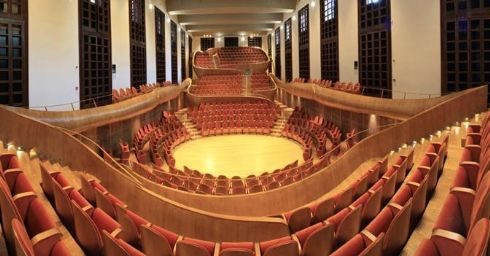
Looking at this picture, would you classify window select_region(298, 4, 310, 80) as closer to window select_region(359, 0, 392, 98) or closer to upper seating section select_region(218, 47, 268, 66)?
window select_region(359, 0, 392, 98)

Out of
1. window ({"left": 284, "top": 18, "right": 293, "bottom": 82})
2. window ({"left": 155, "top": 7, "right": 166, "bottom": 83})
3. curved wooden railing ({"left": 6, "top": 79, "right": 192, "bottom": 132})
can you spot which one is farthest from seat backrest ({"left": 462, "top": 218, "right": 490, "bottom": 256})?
window ({"left": 284, "top": 18, "right": 293, "bottom": 82})

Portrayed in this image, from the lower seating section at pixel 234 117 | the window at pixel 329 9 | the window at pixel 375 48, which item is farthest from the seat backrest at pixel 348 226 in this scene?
the window at pixel 329 9

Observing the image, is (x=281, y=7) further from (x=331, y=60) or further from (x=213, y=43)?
(x=213, y=43)

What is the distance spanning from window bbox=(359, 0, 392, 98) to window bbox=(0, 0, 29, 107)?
384 cm

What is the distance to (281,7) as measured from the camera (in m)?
7.67

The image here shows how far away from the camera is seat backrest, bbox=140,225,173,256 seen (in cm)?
113

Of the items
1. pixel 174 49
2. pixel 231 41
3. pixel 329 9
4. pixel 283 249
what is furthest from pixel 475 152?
pixel 231 41

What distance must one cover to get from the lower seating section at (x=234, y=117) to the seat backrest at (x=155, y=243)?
450cm

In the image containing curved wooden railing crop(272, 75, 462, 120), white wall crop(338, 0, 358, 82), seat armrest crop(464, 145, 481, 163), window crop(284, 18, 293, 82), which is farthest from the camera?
window crop(284, 18, 293, 82)

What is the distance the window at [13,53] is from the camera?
284 centimetres

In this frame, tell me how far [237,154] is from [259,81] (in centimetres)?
422

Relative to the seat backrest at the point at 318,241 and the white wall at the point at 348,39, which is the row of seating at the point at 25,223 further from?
the white wall at the point at 348,39

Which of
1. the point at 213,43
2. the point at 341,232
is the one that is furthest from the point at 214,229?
the point at 213,43

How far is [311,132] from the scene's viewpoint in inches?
201
